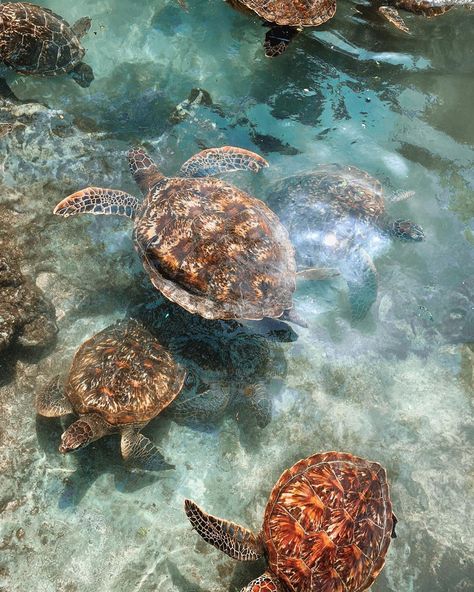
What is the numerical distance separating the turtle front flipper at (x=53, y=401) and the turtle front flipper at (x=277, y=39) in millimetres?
5721

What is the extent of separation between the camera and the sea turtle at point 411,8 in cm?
766

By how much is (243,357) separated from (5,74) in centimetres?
549

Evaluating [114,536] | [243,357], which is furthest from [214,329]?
[114,536]

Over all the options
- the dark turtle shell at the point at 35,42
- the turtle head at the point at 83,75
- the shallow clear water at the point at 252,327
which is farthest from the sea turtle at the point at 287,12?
the dark turtle shell at the point at 35,42

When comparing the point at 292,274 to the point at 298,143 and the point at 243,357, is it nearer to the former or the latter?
the point at 243,357

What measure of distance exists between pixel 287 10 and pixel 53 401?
21.2 feet

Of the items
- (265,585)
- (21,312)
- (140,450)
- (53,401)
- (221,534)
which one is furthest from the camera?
(21,312)

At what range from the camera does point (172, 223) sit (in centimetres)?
511

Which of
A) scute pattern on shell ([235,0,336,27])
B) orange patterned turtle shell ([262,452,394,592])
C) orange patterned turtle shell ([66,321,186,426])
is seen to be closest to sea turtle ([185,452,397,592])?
orange patterned turtle shell ([262,452,394,592])

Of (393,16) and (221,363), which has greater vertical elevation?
(393,16)

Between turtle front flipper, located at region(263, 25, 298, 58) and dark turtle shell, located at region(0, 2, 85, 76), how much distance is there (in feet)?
9.36

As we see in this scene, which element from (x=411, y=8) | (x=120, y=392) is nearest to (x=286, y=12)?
(x=411, y=8)

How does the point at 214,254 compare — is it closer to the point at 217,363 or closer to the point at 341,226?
the point at 217,363

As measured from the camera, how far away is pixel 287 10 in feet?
23.1
